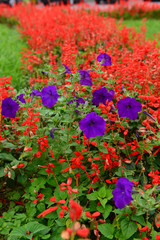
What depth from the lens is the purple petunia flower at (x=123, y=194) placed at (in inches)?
57.2

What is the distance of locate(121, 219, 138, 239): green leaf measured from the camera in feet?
5.26

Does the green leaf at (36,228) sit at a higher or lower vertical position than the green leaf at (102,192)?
lower

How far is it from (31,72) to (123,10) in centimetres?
828

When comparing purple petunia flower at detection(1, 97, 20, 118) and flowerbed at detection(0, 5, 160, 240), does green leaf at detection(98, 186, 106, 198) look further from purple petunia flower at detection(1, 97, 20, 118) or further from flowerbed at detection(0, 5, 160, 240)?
purple petunia flower at detection(1, 97, 20, 118)

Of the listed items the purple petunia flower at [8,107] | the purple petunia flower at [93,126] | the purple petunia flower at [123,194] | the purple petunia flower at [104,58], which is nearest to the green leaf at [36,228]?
the purple petunia flower at [123,194]

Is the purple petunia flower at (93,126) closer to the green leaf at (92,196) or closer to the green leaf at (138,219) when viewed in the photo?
the green leaf at (92,196)

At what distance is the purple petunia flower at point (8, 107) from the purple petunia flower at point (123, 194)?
113cm

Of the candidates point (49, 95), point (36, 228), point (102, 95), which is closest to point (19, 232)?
point (36, 228)

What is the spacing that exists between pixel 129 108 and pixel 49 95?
74cm

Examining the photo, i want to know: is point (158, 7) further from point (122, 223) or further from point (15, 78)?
point (122, 223)

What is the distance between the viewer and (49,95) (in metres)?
2.22

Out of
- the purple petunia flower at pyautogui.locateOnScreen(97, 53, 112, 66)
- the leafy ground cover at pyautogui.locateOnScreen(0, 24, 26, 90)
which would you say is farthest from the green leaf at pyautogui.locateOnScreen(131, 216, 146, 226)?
the leafy ground cover at pyautogui.locateOnScreen(0, 24, 26, 90)

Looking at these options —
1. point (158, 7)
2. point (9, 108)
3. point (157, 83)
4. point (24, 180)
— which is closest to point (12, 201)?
point (24, 180)

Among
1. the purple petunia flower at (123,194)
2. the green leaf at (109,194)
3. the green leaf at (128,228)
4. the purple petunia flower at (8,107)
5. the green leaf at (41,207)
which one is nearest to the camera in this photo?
the purple petunia flower at (123,194)
